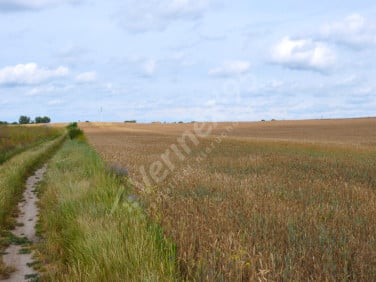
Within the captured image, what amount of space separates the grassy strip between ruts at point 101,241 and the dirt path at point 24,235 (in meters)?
0.25

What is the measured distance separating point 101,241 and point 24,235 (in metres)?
4.21

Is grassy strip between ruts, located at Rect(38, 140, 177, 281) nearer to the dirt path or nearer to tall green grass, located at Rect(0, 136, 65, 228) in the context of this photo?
the dirt path

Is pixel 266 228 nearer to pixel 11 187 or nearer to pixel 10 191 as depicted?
pixel 10 191

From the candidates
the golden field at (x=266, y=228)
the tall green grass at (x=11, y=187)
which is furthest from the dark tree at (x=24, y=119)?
the golden field at (x=266, y=228)

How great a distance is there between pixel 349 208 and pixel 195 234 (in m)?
3.73

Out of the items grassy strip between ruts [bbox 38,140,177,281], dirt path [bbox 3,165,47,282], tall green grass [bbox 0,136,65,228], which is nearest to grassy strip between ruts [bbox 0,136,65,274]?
tall green grass [bbox 0,136,65,228]

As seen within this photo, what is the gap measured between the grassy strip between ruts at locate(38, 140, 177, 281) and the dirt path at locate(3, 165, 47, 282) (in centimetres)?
25

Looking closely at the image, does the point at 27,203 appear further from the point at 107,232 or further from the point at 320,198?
the point at 320,198

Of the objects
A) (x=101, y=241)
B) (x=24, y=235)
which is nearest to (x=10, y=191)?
(x=24, y=235)

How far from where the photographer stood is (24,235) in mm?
8492

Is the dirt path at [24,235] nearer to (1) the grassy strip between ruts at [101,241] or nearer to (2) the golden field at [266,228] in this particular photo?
(1) the grassy strip between ruts at [101,241]

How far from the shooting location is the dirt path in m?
6.33

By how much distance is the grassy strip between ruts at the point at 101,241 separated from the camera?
14.6 feet

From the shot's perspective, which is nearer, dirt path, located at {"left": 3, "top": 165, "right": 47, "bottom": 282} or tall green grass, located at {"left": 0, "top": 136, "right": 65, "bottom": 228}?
dirt path, located at {"left": 3, "top": 165, "right": 47, "bottom": 282}
